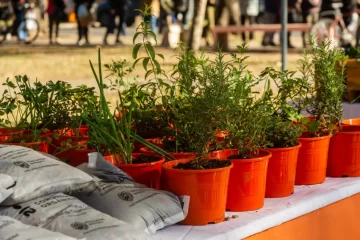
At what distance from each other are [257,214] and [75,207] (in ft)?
1.81

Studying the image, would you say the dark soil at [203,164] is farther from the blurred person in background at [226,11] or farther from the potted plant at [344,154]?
the blurred person in background at [226,11]

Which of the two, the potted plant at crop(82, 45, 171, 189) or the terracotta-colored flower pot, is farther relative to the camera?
the terracotta-colored flower pot

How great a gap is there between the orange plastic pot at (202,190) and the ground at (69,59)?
22.4ft

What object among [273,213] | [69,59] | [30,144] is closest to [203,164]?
[273,213]

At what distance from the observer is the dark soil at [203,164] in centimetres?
219

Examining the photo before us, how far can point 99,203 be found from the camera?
2.10m

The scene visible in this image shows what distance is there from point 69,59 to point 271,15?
13.2 feet

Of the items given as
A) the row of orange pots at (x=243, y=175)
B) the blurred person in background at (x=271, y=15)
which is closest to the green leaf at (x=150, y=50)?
the row of orange pots at (x=243, y=175)

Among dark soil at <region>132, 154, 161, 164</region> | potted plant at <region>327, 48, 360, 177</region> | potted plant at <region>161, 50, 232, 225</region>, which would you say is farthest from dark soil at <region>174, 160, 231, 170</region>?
potted plant at <region>327, 48, 360, 177</region>

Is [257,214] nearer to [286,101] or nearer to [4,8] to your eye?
[286,101]

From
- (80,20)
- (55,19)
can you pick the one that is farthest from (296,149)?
(55,19)

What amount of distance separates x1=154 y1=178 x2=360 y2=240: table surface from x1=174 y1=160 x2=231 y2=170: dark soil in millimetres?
154

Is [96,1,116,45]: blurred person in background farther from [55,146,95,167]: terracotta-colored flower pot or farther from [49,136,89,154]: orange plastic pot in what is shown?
[55,146,95,167]: terracotta-colored flower pot

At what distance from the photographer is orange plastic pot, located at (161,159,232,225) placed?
214 cm
